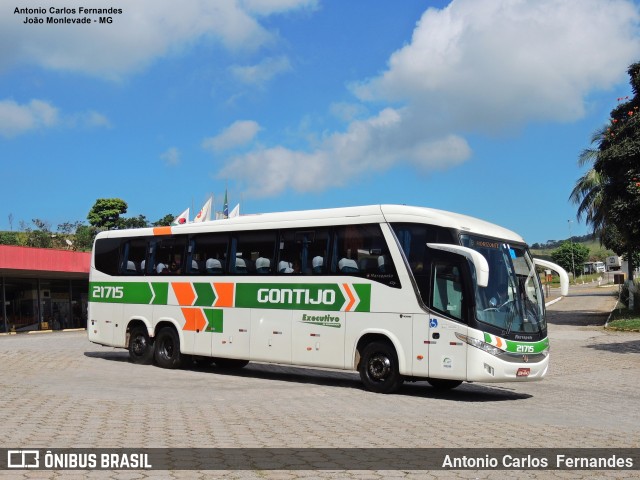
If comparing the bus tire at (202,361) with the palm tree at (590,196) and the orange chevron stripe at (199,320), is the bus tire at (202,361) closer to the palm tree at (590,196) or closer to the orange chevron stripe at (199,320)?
the orange chevron stripe at (199,320)

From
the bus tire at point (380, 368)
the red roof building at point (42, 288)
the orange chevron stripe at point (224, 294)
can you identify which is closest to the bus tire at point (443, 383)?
the bus tire at point (380, 368)

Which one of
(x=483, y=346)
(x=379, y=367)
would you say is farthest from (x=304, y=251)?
(x=483, y=346)

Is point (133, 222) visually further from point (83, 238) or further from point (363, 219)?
point (363, 219)

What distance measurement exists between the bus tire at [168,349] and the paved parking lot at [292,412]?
54cm

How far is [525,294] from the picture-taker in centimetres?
1348

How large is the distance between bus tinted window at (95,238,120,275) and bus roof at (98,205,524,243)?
346 cm

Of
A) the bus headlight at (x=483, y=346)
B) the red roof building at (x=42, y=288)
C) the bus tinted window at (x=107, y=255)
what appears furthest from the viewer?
the red roof building at (x=42, y=288)

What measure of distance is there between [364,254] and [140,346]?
7755 mm

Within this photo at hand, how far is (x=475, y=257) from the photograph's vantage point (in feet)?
40.2

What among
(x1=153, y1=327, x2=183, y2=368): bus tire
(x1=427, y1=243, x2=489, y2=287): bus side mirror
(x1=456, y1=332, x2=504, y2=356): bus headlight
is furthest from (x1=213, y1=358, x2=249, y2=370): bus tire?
(x1=456, y1=332, x2=504, y2=356): bus headlight

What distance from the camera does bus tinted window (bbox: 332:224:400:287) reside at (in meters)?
14.1

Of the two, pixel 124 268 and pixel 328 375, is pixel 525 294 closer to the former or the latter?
pixel 328 375

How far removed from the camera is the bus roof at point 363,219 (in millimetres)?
13594

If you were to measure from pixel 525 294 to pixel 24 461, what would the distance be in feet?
30.2
